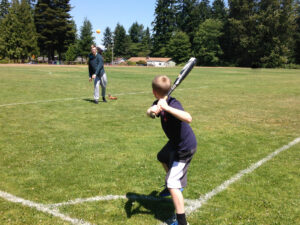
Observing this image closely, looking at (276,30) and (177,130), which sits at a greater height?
(276,30)

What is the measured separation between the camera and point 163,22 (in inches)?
4574

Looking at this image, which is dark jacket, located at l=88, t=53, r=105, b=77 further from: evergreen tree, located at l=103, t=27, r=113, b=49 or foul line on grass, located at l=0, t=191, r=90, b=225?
evergreen tree, located at l=103, t=27, r=113, b=49

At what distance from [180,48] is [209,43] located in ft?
39.0

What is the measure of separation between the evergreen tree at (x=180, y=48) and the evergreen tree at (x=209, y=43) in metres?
6.34

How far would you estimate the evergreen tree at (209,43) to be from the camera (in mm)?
91256

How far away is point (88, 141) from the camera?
6.62 m

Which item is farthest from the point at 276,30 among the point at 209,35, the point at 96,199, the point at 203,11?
the point at 96,199

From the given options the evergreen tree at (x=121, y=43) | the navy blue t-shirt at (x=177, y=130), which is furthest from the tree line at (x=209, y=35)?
the navy blue t-shirt at (x=177, y=130)

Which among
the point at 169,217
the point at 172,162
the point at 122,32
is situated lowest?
the point at 169,217

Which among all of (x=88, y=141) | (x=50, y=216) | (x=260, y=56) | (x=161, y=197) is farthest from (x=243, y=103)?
(x=260, y=56)

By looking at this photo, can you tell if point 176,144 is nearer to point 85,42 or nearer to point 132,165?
point 132,165

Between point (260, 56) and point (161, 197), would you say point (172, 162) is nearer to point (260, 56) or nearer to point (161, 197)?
point (161, 197)

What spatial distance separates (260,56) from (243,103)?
7497 cm

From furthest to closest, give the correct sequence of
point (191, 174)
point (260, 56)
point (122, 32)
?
point (122, 32)
point (260, 56)
point (191, 174)
